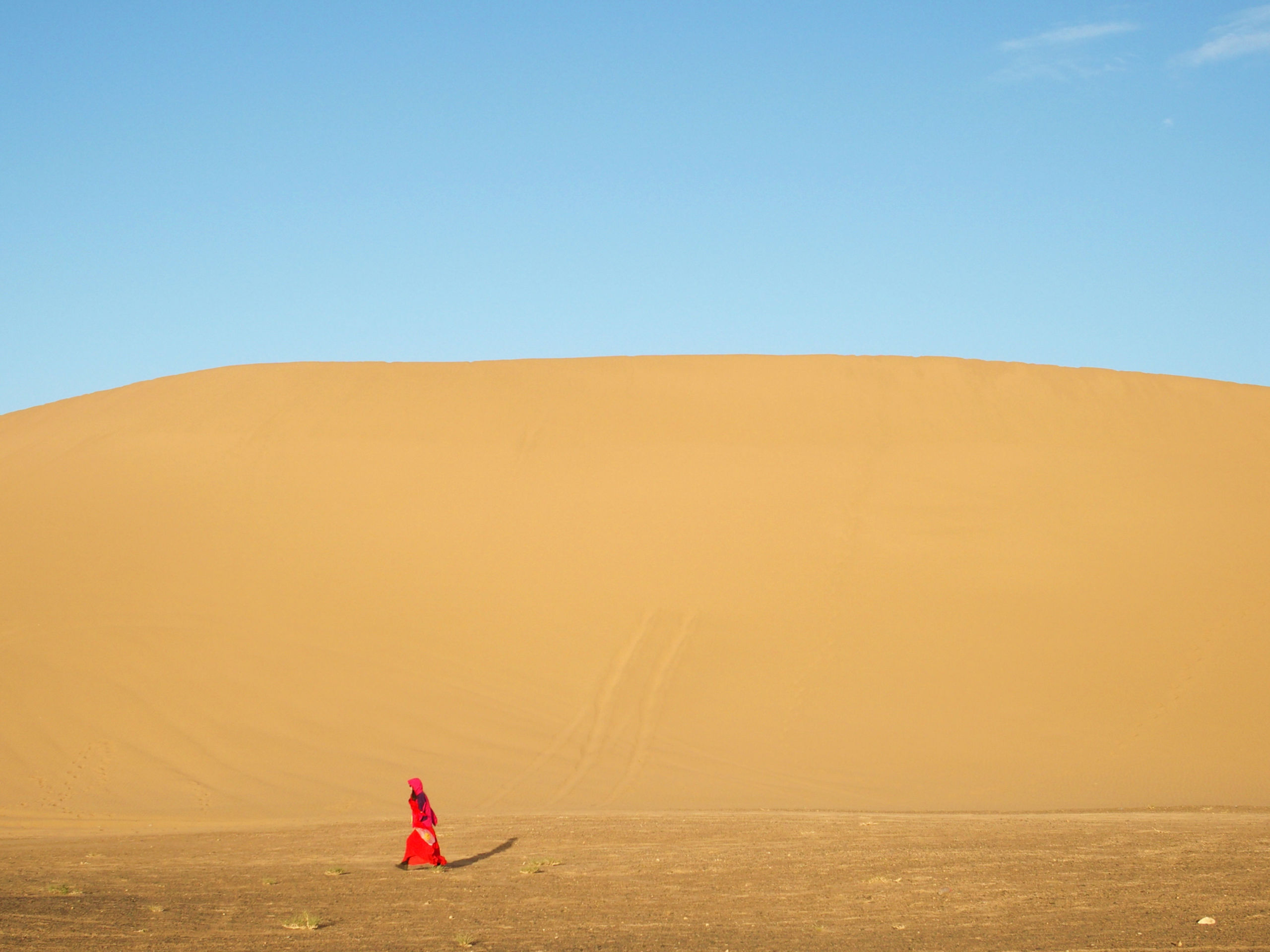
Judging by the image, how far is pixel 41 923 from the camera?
6.18m

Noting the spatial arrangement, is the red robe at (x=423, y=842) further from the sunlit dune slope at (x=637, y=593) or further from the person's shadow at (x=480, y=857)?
the sunlit dune slope at (x=637, y=593)

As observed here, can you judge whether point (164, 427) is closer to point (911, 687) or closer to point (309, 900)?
point (911, 687)

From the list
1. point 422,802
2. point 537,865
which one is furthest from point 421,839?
point 537,865

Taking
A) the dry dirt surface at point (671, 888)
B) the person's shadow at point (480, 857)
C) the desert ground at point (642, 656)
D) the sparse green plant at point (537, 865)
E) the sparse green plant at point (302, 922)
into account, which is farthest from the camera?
the person's shadow at point (480, 857)

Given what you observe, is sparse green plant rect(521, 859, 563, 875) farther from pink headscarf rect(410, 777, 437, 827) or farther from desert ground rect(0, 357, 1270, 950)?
pink headscarf rect(410, 777, 437, 827)

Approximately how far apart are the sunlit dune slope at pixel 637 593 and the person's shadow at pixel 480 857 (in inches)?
123

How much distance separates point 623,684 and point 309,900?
9360mm

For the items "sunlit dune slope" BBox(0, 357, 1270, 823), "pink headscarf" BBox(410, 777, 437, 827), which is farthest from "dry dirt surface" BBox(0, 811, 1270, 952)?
"sunlit dune slope" BBox(0, 357, 1270, 823)

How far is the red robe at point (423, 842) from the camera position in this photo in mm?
8469

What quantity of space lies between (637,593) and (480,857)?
9.94 metres

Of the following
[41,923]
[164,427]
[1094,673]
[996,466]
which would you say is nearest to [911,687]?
[1094,673]

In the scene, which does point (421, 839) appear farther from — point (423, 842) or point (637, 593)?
point (637, 593)

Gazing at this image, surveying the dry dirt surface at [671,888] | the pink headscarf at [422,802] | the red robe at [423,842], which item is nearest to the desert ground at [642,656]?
the dry dirt surface at [671,888]

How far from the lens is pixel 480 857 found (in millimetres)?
9156
